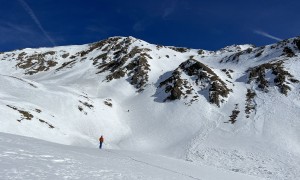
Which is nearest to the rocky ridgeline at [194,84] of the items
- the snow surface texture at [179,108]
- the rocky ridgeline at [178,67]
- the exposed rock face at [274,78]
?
the rocky ridgeline at [178,67]

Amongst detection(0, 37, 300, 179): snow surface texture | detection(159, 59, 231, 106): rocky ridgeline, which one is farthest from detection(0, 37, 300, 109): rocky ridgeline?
detection(0, 37, 300, 179): snow surface texture

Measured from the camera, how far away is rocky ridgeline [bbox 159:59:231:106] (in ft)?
244

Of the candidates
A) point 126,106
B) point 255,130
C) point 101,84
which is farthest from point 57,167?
point 101,84

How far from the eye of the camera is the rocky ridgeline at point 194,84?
7450 cm

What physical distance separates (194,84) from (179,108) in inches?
535

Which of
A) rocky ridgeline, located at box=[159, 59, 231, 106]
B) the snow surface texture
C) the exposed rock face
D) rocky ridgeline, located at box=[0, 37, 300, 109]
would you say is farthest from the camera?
rocky ridgeline, located at box=[0, 37, 300, 109]

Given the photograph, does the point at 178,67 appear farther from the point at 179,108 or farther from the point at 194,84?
the point at 179,108

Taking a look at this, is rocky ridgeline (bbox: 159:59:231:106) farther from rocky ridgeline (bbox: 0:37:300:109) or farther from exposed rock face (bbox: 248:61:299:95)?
exposed rock face (bbox: 248:61:299:95)

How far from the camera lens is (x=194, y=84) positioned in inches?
3246

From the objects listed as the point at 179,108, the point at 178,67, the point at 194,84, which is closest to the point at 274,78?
the point at 194,84

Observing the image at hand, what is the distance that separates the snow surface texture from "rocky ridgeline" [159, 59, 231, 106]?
0.26 metres

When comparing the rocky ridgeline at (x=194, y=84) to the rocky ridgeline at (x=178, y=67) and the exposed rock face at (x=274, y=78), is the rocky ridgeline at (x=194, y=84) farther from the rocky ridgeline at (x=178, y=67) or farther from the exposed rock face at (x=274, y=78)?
the exposed rock face at (x=274, y=78)

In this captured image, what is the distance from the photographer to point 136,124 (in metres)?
66.9

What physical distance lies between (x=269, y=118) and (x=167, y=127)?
20.1m
